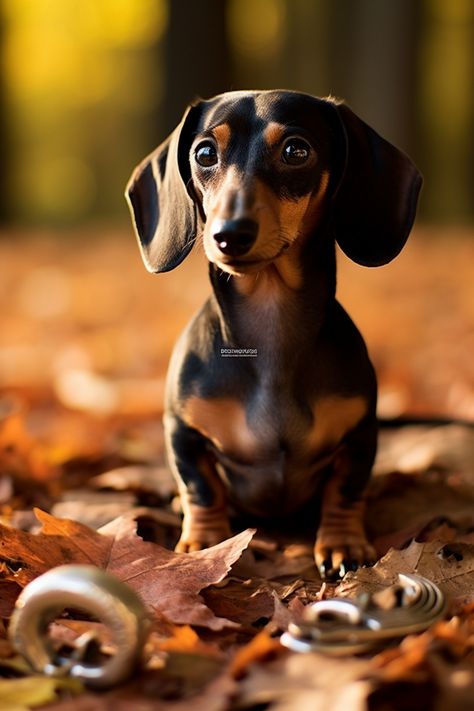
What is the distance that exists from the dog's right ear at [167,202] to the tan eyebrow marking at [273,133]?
0.24 meters

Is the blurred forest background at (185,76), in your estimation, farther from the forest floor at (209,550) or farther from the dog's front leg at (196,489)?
the dog's front leg at (196,489)

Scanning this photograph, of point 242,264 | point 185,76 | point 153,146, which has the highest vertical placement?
point 242,264

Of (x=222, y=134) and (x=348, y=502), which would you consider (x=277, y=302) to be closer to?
(x=222, y=134)

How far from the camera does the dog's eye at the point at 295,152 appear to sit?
1966 millimetres

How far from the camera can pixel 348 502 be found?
224cm

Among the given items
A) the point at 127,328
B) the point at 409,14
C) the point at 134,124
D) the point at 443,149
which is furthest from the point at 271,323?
the point at 134,124

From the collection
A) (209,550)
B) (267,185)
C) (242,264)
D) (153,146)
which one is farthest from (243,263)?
(153,146)

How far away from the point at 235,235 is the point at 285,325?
39cm

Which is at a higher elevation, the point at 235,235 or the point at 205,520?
the point at 235,235

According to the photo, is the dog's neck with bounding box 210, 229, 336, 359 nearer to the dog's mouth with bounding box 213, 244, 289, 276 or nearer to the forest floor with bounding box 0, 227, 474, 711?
the dog's mouth with bounding box 213, 244, 289, 276

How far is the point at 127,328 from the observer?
6.00 m

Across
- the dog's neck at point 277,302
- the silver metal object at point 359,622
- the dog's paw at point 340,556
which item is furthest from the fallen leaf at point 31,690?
the dog's neck at point 277,302

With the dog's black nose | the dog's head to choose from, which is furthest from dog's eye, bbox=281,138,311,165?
the dog's black nose

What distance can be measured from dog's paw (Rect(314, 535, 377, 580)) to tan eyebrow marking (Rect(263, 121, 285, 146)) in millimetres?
891
